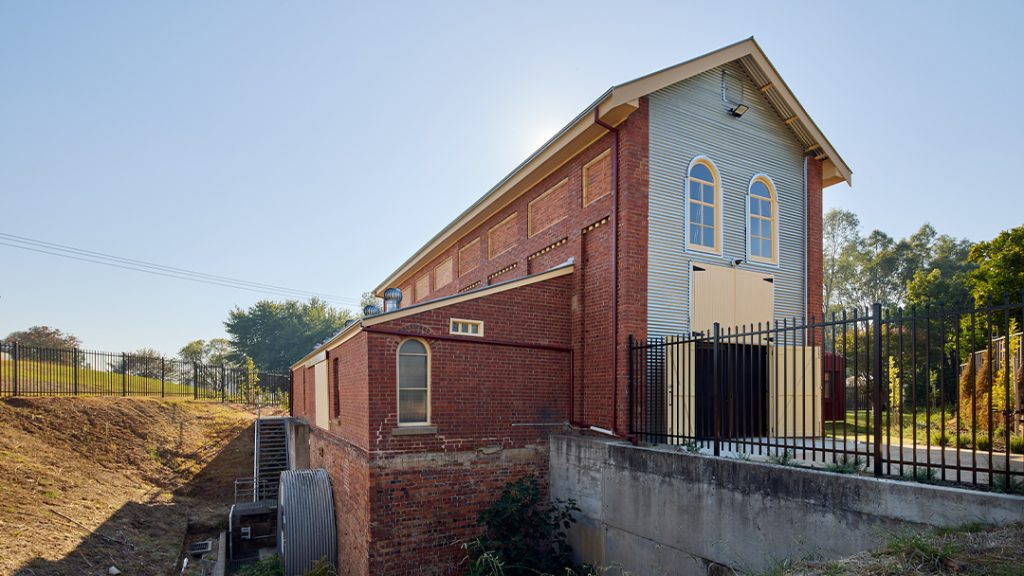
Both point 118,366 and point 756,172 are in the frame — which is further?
point 118,366

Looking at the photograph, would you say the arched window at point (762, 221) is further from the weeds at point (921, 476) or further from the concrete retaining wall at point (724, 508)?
the weeds at point (921, 476)

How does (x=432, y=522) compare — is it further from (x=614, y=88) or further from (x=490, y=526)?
(x=614, y=88)

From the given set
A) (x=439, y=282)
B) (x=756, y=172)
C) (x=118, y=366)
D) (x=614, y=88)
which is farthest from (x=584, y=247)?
(x=118, y=366)

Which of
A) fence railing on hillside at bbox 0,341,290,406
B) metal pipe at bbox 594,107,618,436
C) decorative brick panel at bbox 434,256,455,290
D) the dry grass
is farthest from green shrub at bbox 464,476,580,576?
fence railing on hillside at bbox 0,341,290,406

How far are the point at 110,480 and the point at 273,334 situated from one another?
4663 centimetres

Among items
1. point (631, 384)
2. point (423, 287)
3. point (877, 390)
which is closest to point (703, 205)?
point (631, 384)

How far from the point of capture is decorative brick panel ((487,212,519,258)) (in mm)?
14391

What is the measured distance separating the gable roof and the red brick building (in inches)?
1.6

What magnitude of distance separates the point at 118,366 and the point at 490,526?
911 inches

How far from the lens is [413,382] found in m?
9.89

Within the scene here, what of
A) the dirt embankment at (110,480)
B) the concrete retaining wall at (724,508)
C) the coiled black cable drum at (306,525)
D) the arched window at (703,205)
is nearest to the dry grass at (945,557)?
the concrete retaining wall at (724,508)

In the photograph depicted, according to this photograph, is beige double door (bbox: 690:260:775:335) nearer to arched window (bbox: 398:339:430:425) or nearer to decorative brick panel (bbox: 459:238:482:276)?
arched window (bbox: 398:339:430:425)

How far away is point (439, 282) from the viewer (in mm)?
20594

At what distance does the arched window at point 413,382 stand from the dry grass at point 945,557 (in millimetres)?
6514
